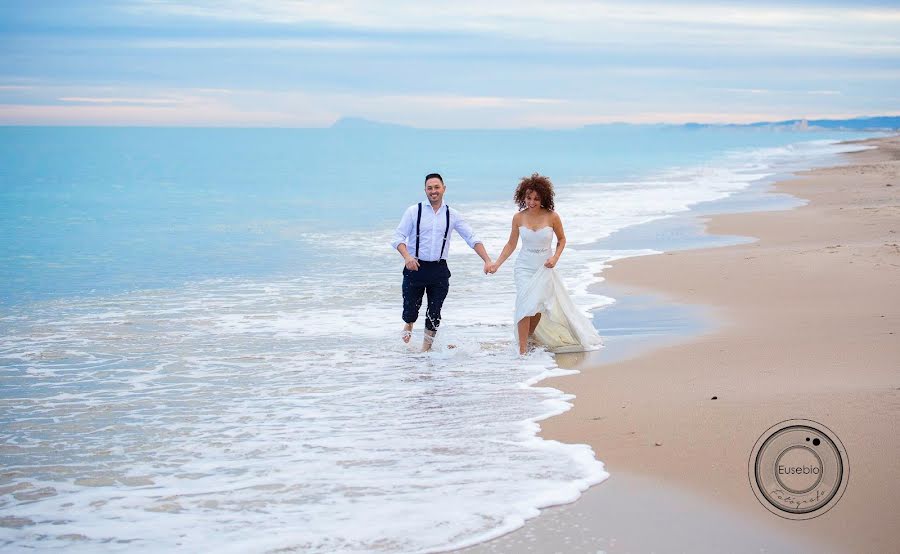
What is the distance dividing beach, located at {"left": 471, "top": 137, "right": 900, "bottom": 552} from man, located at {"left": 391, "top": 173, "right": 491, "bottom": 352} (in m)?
1.51

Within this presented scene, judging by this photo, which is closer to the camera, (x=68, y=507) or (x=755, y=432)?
(x=68, y=507)

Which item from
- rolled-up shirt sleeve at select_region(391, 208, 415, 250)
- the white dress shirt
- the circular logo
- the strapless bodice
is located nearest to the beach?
the circular logo

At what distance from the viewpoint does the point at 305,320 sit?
11.8m

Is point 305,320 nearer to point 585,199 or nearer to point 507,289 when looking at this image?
point 507,289

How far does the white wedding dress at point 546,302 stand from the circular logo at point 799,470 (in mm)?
3335

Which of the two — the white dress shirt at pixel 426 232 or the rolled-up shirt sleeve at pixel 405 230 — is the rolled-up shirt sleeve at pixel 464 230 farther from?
the rolled-up shirt sleeve at pixel 405 230

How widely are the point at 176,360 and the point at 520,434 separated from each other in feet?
14.7

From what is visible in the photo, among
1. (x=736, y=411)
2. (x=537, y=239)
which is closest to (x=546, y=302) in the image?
(x=537, y=239)

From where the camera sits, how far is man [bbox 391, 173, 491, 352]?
29.7 ft

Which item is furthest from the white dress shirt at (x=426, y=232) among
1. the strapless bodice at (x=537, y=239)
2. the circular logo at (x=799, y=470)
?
the circular logo at (x=799, y=470)

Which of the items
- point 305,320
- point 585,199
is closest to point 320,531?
point 305,320

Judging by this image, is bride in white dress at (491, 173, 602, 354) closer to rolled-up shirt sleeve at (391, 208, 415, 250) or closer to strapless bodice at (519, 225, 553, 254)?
strapless bodice at (519, 225, 553, 254)

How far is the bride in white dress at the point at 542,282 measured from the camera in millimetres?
9031

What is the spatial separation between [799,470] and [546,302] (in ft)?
13.6
